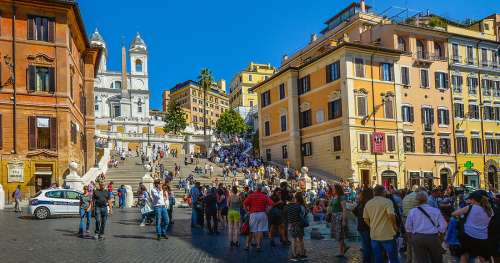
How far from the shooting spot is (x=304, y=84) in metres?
47.7

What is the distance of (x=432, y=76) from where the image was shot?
46.6m

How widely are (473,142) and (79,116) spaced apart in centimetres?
3523

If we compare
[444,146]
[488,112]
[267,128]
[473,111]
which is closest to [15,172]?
[267,128]

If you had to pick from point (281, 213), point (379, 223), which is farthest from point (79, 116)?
point (379, 223)

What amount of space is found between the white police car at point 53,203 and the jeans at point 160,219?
775cm

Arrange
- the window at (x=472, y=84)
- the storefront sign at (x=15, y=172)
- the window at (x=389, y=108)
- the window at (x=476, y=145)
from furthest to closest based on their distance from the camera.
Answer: the window at (x=472, y=84) → the window at (x=476, y=145) → the window at (x=389, y=108) → the storefront sign at (x=15, y=172)

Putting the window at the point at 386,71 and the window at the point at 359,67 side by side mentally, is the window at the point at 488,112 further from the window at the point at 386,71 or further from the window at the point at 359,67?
the window at the point at 359,67

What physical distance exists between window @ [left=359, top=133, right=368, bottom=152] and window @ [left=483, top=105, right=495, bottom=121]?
48.9ft

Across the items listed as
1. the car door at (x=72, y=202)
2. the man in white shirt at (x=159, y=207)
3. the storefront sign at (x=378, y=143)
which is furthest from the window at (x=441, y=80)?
the man in white shirt at (x=159, y=207)

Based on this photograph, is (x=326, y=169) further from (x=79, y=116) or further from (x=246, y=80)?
(x=246, y=80)

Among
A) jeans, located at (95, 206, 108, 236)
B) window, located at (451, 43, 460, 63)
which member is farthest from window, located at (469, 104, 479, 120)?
jeans, located at (95, 206, 108, 236)

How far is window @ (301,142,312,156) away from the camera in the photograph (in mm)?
46656

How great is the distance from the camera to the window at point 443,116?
46562mm

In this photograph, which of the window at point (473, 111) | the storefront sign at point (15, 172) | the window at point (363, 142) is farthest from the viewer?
the window at point (473, 111)
